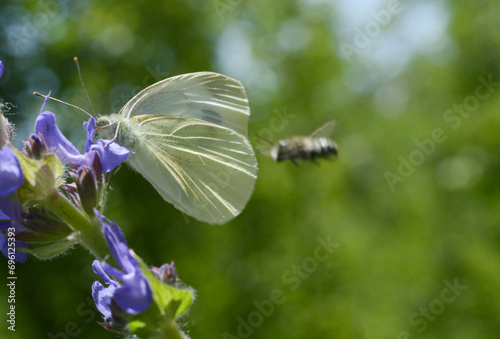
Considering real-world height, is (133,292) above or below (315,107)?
above

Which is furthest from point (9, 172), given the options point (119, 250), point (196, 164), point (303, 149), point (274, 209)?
point (274, 209)

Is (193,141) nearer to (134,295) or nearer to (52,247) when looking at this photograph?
(52,247)

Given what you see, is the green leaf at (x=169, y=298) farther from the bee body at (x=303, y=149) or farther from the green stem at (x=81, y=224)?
the bee body at (x=303, y=149)

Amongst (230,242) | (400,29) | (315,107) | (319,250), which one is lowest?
(230,242)

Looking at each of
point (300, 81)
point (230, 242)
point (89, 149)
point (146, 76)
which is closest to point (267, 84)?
point (300, 81)

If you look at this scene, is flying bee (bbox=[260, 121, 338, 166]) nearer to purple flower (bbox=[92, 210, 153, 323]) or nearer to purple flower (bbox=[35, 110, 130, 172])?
purple flower (bbox=[35, 110, 130, 172])

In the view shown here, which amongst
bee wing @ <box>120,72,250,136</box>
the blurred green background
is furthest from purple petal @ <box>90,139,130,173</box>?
the blurred green background

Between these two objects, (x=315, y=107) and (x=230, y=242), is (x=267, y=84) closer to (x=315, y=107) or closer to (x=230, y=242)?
(x=315, y=107)
